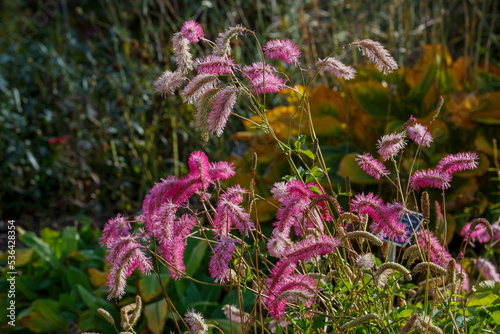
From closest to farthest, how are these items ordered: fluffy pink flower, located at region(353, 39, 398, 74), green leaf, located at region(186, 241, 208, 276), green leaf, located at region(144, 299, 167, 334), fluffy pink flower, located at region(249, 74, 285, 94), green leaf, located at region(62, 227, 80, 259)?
fluffy pink flower, located at region(353, 39, 398, 74)
fluffy pink flower, located at region(249, 74, 285, 94)
green leaf, located at region(144, 299, 167, 334)
green leaf, located at region(186, 241, 208, 276)
green leaf, located at region(62, 227, 80, 259)

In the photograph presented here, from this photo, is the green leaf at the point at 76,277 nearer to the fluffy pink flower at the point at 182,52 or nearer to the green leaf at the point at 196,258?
the green leaf at the point at 196,258

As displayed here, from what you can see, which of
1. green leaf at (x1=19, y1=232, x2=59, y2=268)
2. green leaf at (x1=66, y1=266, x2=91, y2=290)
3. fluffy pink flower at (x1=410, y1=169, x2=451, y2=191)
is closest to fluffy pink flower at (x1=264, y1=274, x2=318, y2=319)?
fluffy pink flower at (x1=410, y1=169, x2=451, y2=191)

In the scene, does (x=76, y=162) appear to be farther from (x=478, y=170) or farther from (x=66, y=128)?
(x=478, y=170)

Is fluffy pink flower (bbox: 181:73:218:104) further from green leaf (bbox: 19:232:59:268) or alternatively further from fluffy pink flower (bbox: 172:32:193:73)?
green leaf (bbox: 19:232:59:268)

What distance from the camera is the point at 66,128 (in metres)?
3.96

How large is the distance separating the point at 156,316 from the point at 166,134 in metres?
2.03

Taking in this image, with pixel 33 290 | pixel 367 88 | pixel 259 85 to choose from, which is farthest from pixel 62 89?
pixel 259 85

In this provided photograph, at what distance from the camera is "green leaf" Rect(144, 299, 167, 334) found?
6.59 feet

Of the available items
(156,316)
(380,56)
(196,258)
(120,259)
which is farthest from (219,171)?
(196,258)

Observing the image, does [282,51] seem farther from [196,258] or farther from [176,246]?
[196,258]

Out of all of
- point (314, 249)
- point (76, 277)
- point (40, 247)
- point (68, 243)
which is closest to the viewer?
point (314, 249)

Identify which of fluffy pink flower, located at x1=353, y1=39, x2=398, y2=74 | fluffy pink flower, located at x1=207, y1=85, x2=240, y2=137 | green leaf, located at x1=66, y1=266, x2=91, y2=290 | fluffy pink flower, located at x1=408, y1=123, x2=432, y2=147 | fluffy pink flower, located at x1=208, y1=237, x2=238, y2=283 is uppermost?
fluffy pink flower, located at x1=353, y1=39, x2=398, y2=74

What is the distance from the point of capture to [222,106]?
3.43 feet

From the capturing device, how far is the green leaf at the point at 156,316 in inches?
79.0
